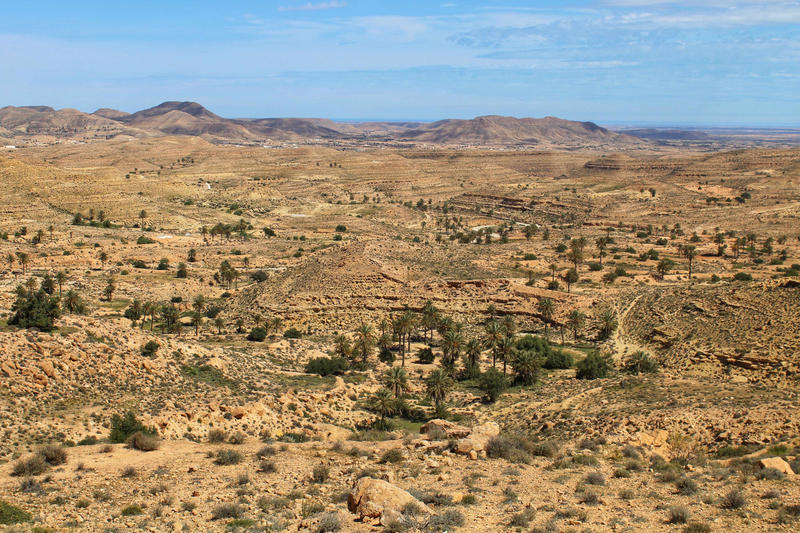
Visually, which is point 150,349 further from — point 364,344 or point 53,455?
point 364,344

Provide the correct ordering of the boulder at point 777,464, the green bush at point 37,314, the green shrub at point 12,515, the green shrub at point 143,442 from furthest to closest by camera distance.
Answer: the green bush at point 37,314, the green shrub at point 143,442, the boulder at point 777,464, the green shrub at point 12,515

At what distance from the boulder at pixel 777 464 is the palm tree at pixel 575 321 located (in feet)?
79.6

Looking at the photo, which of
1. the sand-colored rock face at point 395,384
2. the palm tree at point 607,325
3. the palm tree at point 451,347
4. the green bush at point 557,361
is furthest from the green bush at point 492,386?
the palm tree at point 607,325

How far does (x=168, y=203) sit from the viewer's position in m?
101

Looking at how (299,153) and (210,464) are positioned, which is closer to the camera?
(210,464)

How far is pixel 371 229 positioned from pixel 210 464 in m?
75.6

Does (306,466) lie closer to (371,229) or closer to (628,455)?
(628,455)

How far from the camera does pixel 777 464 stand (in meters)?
15.5

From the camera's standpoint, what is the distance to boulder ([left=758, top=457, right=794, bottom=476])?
15.4 metres

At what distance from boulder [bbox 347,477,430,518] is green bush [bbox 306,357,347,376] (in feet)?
58.0

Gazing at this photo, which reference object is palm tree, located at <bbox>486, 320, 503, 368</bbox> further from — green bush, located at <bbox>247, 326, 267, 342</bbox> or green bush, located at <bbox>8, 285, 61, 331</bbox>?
green bush, located at <bbox>8, 285, 61, 331</bbox>

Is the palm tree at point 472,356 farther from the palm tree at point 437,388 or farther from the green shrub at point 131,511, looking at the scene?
the green shrub at point 131,511

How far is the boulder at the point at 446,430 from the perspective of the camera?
791 inches

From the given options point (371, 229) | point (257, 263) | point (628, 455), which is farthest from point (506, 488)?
point (371, 229)
